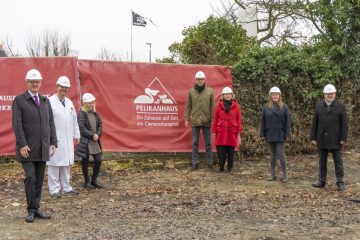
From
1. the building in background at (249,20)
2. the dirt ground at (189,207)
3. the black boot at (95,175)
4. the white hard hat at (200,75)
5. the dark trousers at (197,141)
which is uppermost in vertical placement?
the building in background at (249,20)

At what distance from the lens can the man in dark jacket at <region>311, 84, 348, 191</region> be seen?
918 centimetres

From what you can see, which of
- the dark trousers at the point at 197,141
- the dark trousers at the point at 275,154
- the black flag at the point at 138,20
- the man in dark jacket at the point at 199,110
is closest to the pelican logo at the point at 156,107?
the man in dark jacket at the point at 199,110

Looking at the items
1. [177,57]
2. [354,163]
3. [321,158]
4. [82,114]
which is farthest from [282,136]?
[177,57]

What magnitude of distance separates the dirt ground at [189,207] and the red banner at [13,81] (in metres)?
0.58

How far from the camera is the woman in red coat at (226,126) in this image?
10398 mm

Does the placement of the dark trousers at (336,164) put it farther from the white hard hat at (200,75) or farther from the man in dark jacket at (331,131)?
the white hard hat at (200,75)

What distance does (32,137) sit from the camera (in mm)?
6883

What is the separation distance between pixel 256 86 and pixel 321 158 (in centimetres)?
303

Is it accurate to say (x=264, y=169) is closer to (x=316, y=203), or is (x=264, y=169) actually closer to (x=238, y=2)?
(x=316, y=203)

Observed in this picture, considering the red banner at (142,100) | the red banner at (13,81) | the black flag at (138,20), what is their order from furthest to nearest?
the black flag at (138,20) < the red banner at (142,100) < the red banner at (13,81)

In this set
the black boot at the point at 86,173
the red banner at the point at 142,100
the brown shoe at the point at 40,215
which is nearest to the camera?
the brown shoe at the point at 40,215

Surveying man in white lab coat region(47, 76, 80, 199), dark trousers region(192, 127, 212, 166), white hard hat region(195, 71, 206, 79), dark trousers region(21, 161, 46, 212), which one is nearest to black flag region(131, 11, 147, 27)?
white hard hat region(195, 71, 206, 79)

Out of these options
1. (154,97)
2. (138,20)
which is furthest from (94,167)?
(138,20)

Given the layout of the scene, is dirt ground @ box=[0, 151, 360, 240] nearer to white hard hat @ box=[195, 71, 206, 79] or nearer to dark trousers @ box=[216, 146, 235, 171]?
dark trousers @ box=[216, 146, 235, 171]
